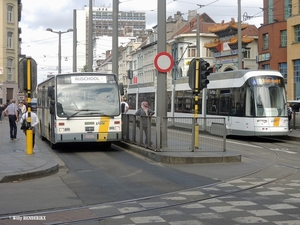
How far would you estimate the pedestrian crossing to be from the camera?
762 cm

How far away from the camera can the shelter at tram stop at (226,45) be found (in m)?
59.7

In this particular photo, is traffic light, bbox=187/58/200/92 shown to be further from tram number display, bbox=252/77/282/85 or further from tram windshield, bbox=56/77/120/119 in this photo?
tram number display, bbox=252/77/282/85

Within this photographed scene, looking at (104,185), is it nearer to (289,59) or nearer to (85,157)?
(85,157)

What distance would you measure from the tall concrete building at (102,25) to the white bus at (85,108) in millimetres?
92662

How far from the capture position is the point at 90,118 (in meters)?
18.0

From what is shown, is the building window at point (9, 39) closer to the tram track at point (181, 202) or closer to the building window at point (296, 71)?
the building window at point (296, 71)

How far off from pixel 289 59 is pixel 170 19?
45.0 metres

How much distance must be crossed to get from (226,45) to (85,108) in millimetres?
45728

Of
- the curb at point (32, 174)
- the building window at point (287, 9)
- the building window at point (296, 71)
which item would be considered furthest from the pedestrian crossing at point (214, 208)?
the building window at point (287, 9)

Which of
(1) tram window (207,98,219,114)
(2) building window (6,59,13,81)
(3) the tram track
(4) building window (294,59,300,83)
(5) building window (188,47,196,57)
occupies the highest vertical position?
(5) building window (188,47,196,57)

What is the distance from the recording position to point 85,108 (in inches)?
714

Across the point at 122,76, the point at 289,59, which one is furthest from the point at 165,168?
the point at 122,76

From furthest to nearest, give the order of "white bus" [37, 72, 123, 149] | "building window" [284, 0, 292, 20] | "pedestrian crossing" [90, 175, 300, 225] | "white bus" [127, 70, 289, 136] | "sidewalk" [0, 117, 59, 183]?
"building window" [284, 0, 292, 20] → "white bus" [127, 70, 289, 136] → "white bus" [37, 72, 123, 149] → "sidewalk" [0, 117, 59, 183] → "pedestrian crossing" [90, 175, 300, 225]

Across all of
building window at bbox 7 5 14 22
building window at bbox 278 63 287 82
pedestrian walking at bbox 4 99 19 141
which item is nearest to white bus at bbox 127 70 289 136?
pedestrian walking at bbox 4 99 19 141
